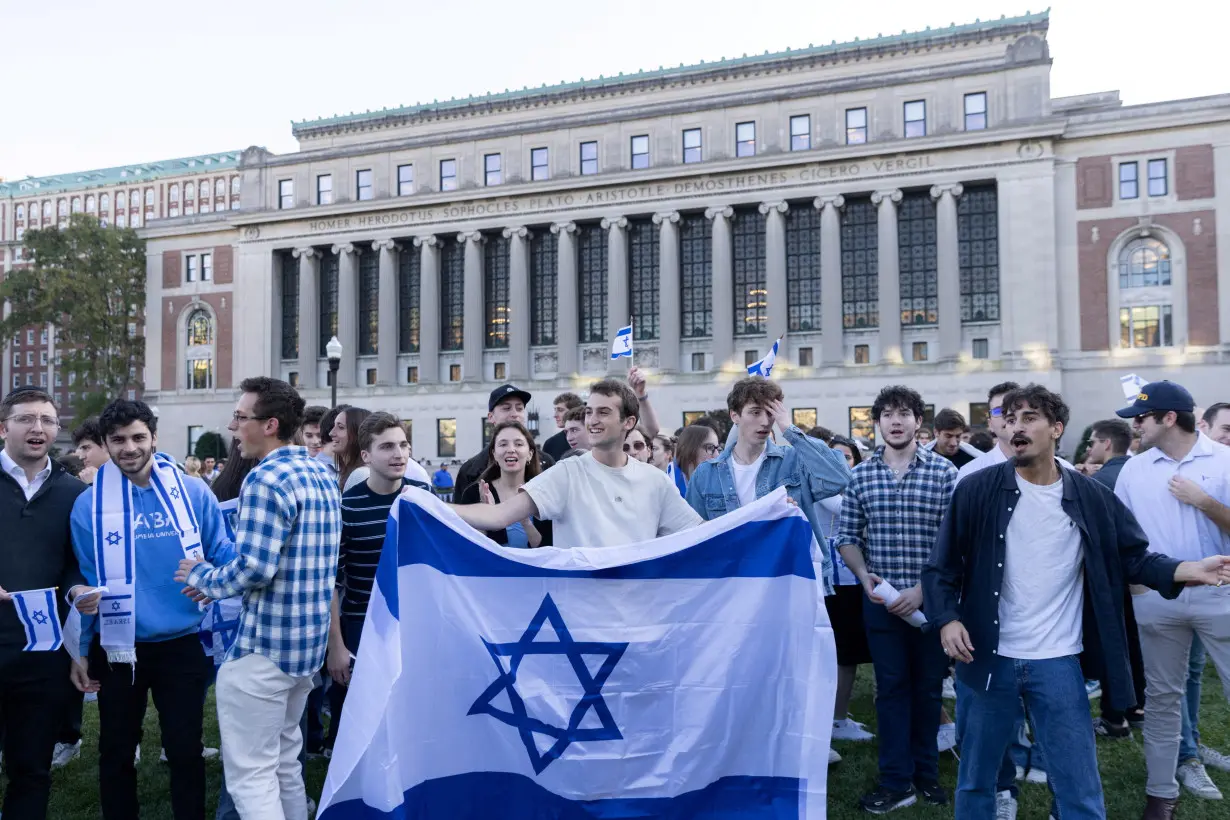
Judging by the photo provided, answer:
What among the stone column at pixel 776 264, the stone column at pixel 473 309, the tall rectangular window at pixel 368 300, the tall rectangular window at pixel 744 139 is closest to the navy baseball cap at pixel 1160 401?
the stone column at pixel 776 264

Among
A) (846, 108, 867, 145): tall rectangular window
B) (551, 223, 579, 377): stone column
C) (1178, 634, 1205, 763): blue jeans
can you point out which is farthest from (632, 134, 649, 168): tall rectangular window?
(1178, 634, 1205, 763): blue jeans

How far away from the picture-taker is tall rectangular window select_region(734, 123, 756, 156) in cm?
5128

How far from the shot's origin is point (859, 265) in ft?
166

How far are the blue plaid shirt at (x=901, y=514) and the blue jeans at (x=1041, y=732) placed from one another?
1.59 meters

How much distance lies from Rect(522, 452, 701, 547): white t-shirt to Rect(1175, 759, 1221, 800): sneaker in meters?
4.56

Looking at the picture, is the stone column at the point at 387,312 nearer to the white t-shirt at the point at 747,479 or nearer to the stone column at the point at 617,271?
the stone column at the point at 617,271

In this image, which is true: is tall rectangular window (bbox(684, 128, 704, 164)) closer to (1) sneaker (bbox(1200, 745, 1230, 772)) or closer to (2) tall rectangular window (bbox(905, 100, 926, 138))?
(2) tall rectangular window (bbox(905, 100, 926, 138))

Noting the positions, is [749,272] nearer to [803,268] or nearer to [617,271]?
[803,268]

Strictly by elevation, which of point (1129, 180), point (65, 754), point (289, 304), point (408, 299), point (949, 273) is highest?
point (1129, 180)

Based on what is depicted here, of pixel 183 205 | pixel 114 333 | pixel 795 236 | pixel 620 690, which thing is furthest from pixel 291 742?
pixel 183 205

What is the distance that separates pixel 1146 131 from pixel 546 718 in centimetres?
5038

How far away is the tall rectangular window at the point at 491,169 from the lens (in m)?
56.3

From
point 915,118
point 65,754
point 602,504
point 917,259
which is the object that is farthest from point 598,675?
point 915,118

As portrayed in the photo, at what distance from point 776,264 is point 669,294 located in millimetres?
6285
